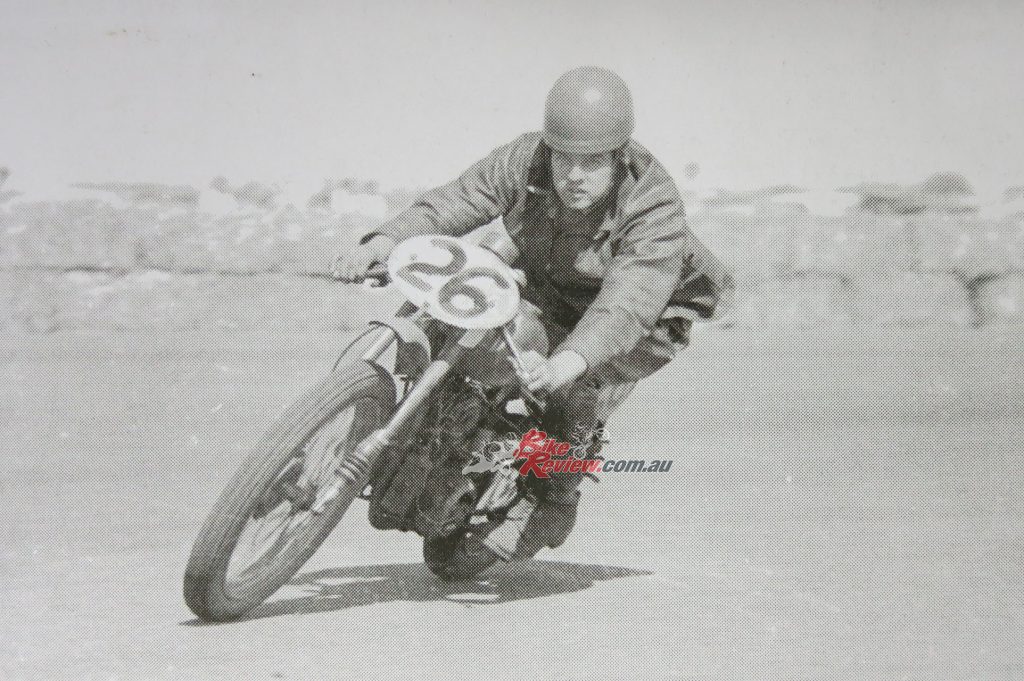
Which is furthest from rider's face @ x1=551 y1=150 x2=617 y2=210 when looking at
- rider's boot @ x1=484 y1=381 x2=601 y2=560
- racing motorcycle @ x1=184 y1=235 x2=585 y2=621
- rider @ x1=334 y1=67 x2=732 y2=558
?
rider's boot @ x1=484 y1=381 x2=601 y2=560

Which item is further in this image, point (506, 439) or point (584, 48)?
point (584, 48)

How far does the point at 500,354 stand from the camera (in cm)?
421

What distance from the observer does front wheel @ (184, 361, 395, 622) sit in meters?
3.88

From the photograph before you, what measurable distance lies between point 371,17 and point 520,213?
124 inches

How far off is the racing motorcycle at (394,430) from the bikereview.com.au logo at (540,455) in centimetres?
7

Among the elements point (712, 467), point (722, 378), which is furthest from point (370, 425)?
point (722, 378)

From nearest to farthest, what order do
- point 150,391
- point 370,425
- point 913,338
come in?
point 370,425, point 150,391, point 913,338

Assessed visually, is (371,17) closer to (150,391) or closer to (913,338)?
(150,391)

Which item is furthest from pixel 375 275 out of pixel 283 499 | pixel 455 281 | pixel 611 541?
pixel 611 541

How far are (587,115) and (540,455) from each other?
941 millimetres

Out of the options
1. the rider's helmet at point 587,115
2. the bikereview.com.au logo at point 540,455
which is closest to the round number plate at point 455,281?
the rider's helmet at point 587,115

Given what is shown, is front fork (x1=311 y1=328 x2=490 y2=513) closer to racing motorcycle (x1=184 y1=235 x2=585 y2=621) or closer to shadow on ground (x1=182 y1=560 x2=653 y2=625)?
racing motorcycle (x1=184 y1=235 x2=585 y2=621)

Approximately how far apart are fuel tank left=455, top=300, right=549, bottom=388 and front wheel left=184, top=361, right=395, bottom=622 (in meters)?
0.20

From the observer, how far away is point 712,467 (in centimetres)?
653
